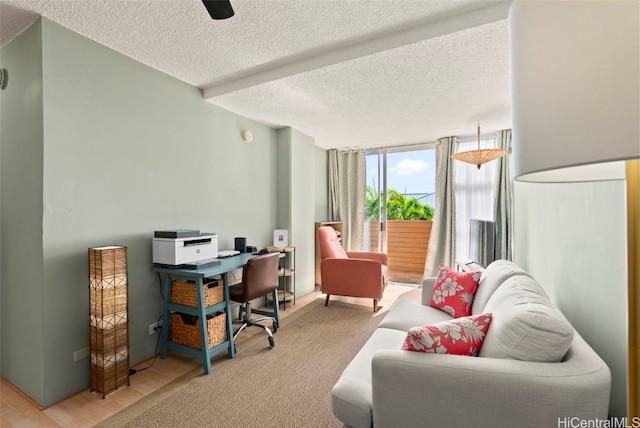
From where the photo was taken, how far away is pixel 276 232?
13.0ft

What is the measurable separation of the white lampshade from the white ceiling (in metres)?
1.64

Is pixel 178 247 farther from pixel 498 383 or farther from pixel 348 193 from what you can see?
pixel 348 193

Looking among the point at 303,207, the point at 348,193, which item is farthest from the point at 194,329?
the point at 348,193

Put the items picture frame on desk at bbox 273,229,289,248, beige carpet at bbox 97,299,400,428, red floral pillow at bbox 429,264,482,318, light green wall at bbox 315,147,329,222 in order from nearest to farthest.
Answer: beige carpet at bbox 97,299,400,428 < red floral pillow at bbox 429,264,482,318 < picture frame on desk at bbox 273,229,289,248 < light green wall at bbox 315,147,329,222

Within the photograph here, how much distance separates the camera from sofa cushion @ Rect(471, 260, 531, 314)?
196cm

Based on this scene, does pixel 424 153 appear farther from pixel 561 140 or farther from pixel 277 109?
pixel 561 140

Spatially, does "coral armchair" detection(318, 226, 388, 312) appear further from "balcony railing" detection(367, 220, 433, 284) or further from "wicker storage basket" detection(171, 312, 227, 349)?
"balcony railing" detection(367, 220, 433, 284)

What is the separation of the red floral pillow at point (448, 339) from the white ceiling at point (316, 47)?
183 cm

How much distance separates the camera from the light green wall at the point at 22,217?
1.93 m

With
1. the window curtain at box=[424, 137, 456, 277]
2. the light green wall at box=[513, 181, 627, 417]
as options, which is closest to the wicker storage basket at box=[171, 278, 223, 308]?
the light green wall at box=[513, 181, 627, 417]

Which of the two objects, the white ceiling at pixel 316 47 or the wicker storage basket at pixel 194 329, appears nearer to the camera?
the white ceiling at pixel 316 47

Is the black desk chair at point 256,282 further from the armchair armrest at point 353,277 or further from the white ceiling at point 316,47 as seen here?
the white ceiling at point 316,47

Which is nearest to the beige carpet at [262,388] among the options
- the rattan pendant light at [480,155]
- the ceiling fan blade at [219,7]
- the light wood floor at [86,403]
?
the light wood floor at [86,403]

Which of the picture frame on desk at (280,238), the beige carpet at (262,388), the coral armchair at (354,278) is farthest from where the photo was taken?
the picture frame on desk at (280,238)
